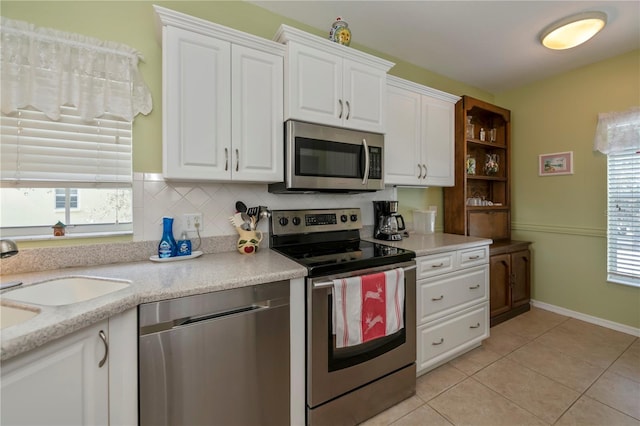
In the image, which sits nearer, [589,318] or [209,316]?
[209,316]

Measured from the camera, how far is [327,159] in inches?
70.0

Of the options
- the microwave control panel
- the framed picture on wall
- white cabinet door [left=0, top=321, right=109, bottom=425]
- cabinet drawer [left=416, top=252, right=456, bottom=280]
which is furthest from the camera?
Answer: the framed picture on wall

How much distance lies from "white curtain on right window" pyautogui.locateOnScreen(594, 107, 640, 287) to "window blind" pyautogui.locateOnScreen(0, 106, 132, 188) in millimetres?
3966

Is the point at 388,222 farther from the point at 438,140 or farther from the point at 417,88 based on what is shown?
the point at 417,88

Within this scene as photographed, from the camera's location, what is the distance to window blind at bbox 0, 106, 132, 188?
131cm

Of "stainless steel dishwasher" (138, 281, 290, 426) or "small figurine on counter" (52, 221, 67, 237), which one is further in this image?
"small figurine on counter" (52, 221, 67, 237)

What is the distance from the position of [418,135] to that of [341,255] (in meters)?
1.43

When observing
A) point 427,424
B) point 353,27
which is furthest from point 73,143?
point 427,424

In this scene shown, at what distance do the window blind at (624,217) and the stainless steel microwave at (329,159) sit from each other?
2399 millimetres

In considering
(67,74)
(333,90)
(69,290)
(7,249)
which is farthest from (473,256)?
(67,74)

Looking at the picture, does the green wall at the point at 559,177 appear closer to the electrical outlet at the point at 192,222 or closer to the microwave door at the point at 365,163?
the microwave door at the point at 365,163

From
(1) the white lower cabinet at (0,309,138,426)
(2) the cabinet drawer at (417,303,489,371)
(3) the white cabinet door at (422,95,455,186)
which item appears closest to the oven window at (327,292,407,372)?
(2) the cabinet drawer at (417,303,489,371)

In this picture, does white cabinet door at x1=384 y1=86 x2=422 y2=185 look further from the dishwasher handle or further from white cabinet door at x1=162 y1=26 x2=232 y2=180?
the dishwasher handle

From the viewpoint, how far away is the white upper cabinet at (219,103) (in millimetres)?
1393
